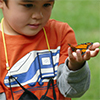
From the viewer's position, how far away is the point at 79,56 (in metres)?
1.25

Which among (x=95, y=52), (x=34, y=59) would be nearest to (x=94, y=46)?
(x=95, y=52)

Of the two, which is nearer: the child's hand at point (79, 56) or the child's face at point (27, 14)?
the child's hand at point (79, 56)

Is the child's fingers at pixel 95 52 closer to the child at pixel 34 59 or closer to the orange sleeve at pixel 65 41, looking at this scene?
the child at pixel 34 59

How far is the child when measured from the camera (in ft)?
4.62

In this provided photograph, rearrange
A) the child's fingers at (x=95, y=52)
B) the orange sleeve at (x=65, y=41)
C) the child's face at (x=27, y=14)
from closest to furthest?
the child's fingers at (x=95, y=52), the child's face at (x=27, y=14), the orange sleeve at (x=65, y=41)

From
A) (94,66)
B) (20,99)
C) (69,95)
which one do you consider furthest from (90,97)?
(20,99)

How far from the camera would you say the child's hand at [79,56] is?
1230mm

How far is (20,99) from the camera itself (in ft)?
4.73

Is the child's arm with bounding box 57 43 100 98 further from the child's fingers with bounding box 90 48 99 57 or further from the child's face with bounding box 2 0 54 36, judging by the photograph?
the child's face with bounding box 2 0 54 36

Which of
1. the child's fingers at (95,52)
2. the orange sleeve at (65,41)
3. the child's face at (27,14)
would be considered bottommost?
the orange sleeve at (65,41)

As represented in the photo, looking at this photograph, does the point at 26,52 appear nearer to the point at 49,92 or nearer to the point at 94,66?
the point at 49,92

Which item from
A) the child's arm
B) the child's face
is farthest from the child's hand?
the child's face

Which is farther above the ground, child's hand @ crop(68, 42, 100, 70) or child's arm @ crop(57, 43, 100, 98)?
child's hand @ crop(68, 42, 100, 70)

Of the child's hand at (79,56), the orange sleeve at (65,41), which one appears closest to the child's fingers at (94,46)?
the child's hand at (79,56)
